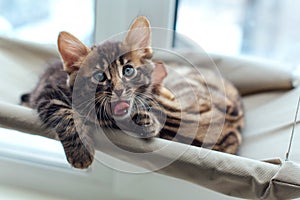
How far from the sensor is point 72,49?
85 cm

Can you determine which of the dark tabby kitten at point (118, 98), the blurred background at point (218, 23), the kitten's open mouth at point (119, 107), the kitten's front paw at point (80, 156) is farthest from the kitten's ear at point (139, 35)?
the blurred background at point (218, 23)

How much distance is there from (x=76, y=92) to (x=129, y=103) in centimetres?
10

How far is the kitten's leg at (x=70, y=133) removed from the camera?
2.71 ft

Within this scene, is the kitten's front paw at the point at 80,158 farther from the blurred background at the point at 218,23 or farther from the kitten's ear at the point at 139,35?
the blurred background at the point at 218,23

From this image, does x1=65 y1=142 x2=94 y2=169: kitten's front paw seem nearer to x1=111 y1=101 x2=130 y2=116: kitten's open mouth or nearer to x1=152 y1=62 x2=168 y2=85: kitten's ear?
x1=111 y1=101 x2=130 y2=116: kitten's open mouth

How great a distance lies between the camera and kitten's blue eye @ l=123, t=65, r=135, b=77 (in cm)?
85

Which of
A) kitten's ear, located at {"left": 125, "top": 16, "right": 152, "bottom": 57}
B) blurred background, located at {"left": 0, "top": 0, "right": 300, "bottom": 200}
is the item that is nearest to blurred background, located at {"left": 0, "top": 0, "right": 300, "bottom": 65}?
blurred background, located at {"left": 0, "top": 0, "right": 300, "bottom": 200}

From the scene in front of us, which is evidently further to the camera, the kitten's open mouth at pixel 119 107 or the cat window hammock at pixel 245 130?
the kitten's open mouth at pixel 119 107

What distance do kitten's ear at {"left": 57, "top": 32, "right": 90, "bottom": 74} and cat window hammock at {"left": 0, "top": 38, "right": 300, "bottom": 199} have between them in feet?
0.42

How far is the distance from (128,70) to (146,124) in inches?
4.2

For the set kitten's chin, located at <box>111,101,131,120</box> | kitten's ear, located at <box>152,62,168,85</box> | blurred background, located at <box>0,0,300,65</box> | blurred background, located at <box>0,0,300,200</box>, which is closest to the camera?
kitten's chin, located at <box>111,101,131,120</box>

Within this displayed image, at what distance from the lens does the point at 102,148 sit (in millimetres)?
792

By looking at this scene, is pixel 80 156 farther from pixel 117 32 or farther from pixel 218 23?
pixel 218 23

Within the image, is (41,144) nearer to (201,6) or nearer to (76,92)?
(76,92)
